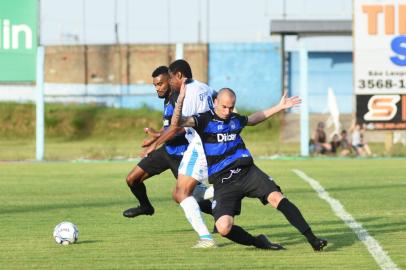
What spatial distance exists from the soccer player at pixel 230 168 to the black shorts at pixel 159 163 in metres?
1.91

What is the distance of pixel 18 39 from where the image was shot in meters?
30.0

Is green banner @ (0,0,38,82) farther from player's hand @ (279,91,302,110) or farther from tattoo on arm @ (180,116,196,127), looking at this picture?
tattoo on arm @ (180,116,196,127)

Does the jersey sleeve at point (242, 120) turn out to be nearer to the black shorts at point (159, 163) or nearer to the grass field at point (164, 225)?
the grass field at point (164, 225)

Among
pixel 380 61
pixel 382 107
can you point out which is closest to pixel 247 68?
pixel 380 61

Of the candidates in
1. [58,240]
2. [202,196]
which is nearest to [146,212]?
[202,196]

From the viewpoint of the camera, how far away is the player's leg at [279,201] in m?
10.6

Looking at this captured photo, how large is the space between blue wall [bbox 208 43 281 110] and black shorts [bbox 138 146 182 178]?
133 feet

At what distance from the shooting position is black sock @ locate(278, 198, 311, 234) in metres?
10.6

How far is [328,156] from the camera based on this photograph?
31.6 metres

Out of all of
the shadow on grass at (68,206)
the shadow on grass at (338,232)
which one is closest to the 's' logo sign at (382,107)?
the shadow on grass at (68,206)

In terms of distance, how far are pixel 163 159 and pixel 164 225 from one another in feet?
3.26

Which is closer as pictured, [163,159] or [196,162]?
[196,162]

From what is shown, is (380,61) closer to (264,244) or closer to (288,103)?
(288,103)

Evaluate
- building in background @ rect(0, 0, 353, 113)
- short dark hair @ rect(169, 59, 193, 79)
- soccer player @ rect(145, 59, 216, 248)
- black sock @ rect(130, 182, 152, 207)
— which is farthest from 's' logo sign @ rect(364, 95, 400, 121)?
building in background @ rect(0, 0, 353, 113)
